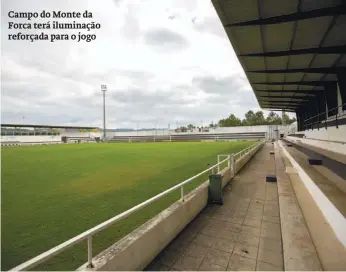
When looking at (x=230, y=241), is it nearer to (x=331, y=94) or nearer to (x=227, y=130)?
(x=331, y=94)

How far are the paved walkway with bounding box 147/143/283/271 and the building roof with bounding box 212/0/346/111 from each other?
5.35 metres

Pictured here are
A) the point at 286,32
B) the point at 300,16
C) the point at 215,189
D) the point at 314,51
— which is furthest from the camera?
the point at 314,51

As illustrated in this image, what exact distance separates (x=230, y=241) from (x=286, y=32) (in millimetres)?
7239

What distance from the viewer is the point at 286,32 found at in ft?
24.9

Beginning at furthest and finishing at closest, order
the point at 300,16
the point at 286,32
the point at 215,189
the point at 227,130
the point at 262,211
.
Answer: the point at 227,130 < the point at 286,32 < the point at 300,16 < the point at 215,189 < the point at 262,211

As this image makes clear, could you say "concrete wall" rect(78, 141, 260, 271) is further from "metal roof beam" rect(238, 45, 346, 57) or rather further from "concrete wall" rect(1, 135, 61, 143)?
"concrete wall" rect(1, 135, 61, 143)

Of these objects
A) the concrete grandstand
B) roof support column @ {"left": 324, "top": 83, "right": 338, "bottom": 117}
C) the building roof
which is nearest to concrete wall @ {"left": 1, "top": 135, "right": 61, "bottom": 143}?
the building roof

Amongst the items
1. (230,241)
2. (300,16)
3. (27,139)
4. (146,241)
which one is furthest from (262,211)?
(27,139)

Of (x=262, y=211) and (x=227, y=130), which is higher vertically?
(x=227, y=130)

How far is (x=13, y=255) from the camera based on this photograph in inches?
136

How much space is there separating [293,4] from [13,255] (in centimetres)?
820

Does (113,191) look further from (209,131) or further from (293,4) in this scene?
(209,131)

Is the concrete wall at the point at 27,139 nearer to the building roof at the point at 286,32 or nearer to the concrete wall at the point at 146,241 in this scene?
the building roof at the point at 286,32

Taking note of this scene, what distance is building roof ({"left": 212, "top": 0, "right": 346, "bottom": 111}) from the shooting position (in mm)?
5844
